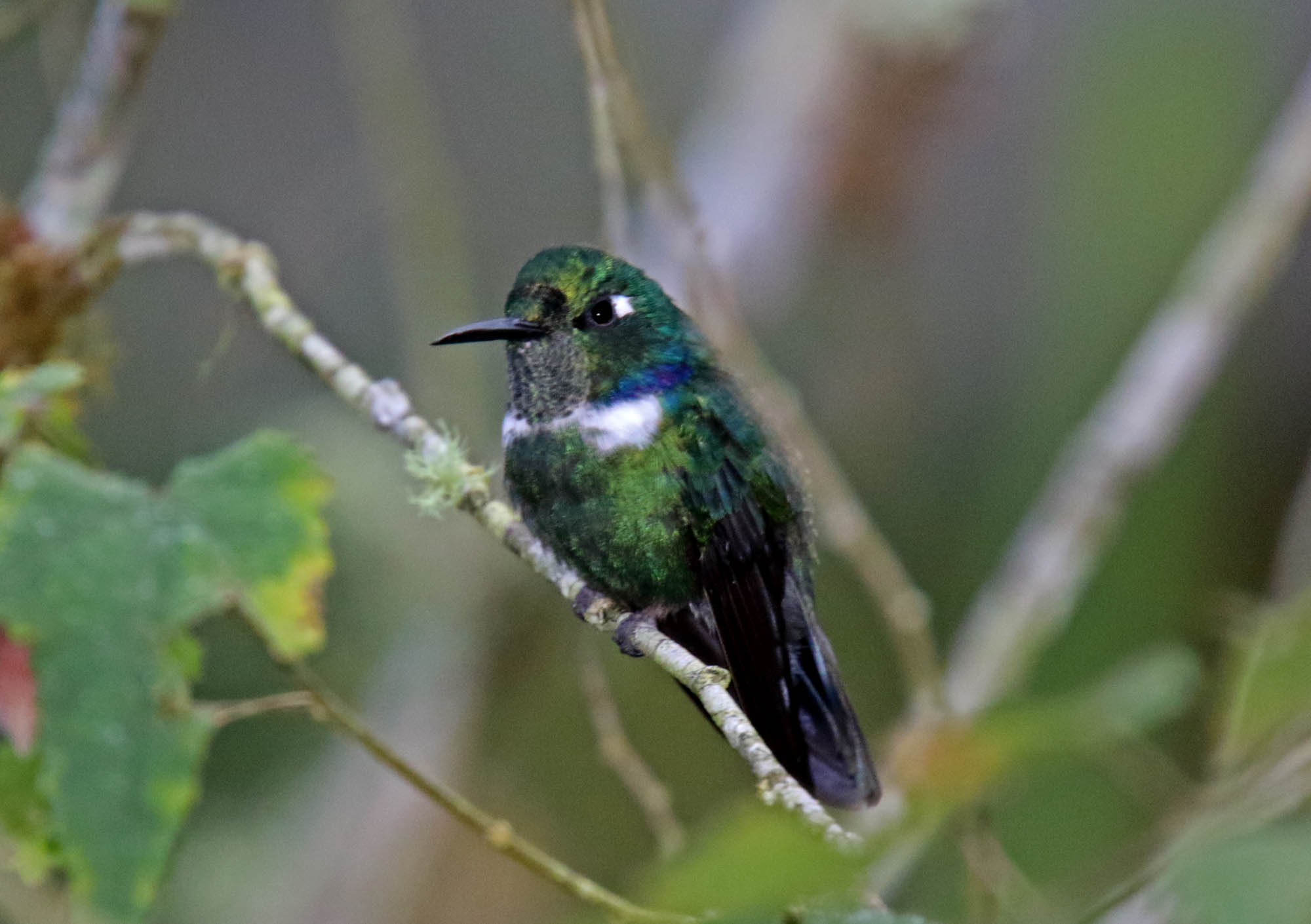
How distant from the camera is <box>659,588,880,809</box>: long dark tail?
86.0 inches

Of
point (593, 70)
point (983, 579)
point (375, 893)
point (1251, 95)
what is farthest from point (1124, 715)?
point (1251, 95)

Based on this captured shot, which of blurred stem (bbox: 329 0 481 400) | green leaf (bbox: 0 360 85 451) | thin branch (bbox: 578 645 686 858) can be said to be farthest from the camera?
blurred stem (bbox: 329 0 481 400)

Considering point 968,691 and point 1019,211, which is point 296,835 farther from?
point 1019,211

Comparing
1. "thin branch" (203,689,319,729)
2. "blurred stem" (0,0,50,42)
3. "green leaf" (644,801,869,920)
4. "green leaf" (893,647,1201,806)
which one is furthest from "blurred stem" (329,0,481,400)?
"green leaf" (644,801,869,920)

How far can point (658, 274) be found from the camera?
14.3ft

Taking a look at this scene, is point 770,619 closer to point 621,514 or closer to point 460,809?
point 621,514

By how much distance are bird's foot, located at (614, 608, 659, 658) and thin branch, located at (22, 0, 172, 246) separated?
4.25 ft

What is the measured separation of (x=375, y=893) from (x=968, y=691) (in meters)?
1.75

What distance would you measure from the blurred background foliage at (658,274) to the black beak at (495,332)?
1.50 feet

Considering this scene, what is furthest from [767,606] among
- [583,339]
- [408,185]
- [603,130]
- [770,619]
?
[408,185]

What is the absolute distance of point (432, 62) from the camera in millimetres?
6492

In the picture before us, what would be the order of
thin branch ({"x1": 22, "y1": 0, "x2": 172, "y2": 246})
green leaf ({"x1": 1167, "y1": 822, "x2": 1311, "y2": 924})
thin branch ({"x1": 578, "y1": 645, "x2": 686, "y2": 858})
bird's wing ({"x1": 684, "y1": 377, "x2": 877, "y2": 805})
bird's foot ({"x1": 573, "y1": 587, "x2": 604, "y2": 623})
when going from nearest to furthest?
green leaf ({"x1": 1167, "y1": 822, "x2": 1311, "y2": 924}) → thin branch ({"x1": 578, "y1": 645, "x2": 686, "y2": 858}) → bird's wing ({"x1": 684, "y1": 377, "x2": 877, "y2": 805}) → bird's foot ({"x1": 573, "y1": 587, "x2": 604, "y2": 623}) → thin branch ({"x1": 22, "y1": 0, "x2": 172, "y2": 246})

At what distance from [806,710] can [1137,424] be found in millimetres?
1955

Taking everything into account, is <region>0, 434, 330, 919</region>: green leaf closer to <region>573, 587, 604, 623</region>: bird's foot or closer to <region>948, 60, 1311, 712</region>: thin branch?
<region>573, 587, 604, 623</region>: bird's foot
